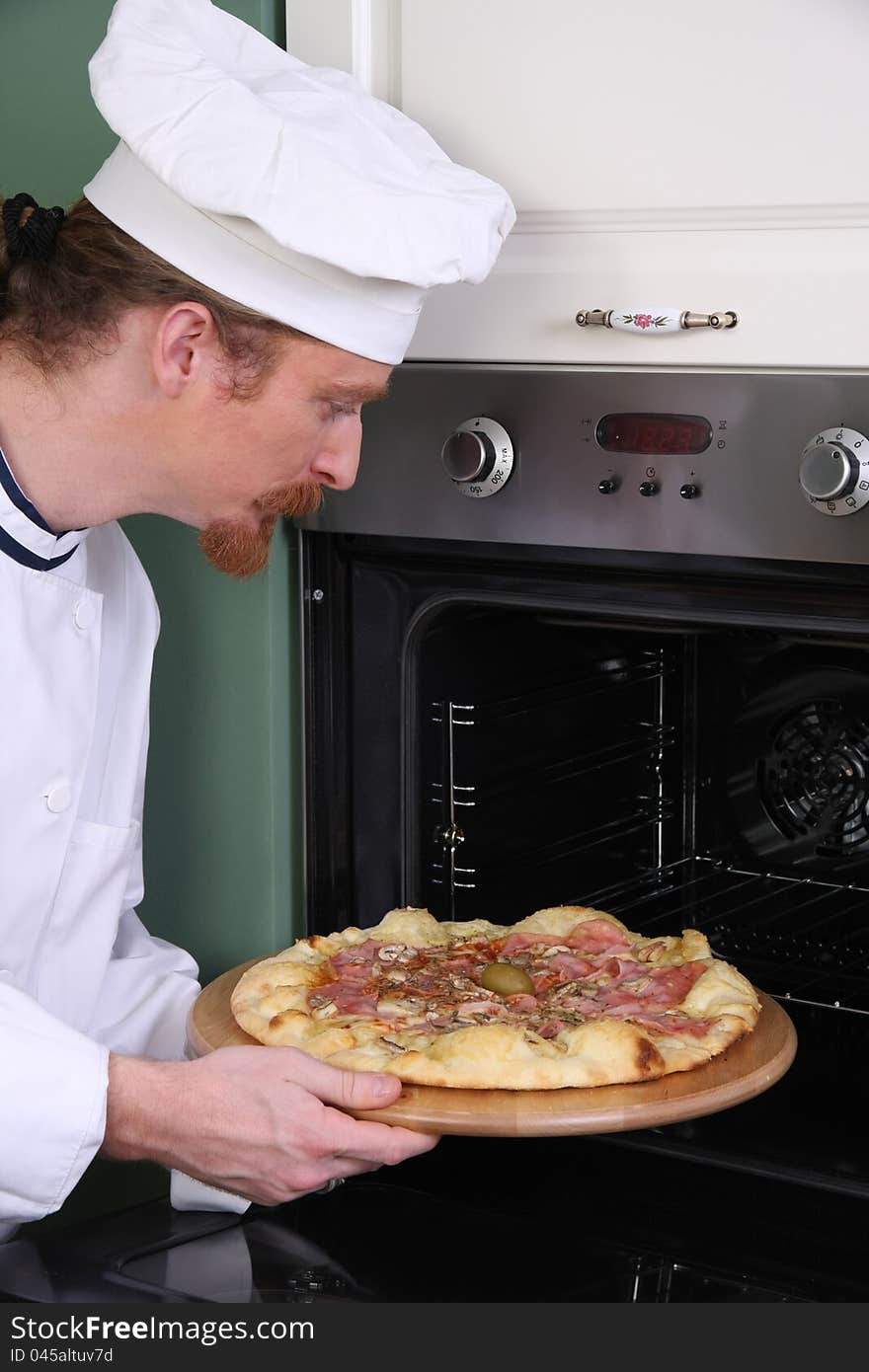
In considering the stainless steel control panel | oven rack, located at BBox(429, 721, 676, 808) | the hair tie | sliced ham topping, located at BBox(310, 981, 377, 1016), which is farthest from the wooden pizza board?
the hair tie

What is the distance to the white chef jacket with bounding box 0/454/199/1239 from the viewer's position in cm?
118

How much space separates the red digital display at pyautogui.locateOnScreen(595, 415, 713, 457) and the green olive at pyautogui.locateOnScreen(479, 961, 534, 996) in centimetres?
42

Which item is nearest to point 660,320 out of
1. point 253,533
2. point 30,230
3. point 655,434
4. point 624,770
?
point 655,434

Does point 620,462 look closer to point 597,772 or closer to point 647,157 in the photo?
point 647,157

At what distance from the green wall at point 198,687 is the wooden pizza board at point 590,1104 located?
46 centimetres

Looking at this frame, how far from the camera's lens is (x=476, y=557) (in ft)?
4.76

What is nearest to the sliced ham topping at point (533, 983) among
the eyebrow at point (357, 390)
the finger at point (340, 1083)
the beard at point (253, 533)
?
the finger at point (340, 1083)

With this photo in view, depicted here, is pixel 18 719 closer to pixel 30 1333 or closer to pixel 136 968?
pixel 136 968

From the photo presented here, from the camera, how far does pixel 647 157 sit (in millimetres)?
1287

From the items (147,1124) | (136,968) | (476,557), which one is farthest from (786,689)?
(147,1124)

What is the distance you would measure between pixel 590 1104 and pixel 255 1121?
0.76 feet

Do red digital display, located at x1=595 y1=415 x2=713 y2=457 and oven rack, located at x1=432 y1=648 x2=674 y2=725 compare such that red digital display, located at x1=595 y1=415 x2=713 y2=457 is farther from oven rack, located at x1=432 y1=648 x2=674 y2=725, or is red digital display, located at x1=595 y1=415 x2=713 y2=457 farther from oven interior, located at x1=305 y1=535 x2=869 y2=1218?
oven rack, located at x1=432 y1=648 x2=674 y2=725

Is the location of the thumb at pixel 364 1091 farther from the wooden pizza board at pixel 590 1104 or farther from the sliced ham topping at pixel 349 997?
the sliced ham topping at pixel 349 997

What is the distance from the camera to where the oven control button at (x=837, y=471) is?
1.22m
